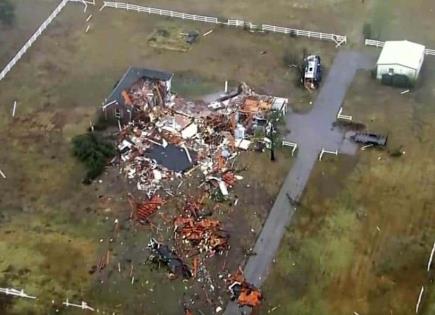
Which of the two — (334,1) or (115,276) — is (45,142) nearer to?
(115,276)

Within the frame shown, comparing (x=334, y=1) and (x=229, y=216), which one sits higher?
(x=334, y=1)

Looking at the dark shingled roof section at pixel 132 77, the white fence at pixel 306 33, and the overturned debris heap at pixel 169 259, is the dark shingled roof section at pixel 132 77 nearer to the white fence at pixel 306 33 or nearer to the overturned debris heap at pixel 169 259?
the white fence at pixel 306 33

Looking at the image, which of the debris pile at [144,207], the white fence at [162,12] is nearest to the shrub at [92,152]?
the debris pile at [144,207]

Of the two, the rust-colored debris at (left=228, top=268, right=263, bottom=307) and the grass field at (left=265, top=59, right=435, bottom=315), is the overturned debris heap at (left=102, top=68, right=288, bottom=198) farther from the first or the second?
the rust-colored debris at (left=228, top=268, right=263, bottom=307)

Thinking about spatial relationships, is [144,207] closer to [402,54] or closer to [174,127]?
[174,127]

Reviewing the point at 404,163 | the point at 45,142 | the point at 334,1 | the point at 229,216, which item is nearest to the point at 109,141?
the point at 45,142

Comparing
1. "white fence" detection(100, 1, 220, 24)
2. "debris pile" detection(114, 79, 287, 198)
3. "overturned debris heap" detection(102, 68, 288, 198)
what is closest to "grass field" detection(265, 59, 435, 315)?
"debris pile" detection(114, 79, 287, 198)

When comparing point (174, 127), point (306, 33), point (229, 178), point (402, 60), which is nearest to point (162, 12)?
point (306, 33)
